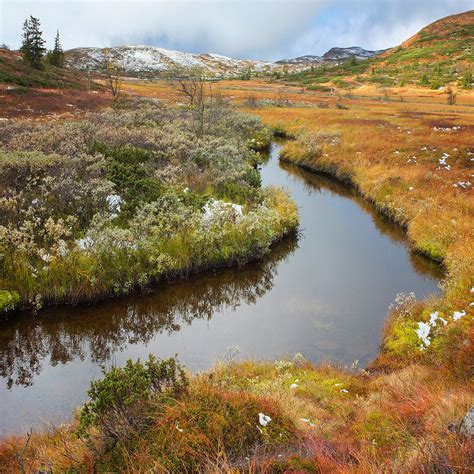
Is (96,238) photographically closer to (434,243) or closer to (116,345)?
(116,345)

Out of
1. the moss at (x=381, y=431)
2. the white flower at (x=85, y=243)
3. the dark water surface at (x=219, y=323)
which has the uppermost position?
the white flower at (x=85, y=243)

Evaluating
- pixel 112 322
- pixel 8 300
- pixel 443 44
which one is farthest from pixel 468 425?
pixel 443 44

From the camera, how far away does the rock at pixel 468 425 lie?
5.04m

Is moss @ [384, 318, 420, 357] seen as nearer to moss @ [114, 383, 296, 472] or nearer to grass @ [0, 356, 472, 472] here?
grass @ [0, 356, 472, 472]

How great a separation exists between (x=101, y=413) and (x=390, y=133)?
A: 1554 inches

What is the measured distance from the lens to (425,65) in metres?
119

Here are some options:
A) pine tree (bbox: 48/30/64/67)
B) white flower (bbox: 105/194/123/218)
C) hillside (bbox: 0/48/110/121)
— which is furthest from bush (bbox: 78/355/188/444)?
pine tree (bbox: 48/30/64/67)

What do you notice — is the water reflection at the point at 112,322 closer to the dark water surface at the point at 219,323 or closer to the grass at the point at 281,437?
the dark water surface at the point at 219,323

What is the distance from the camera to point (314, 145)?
3706 centimetres

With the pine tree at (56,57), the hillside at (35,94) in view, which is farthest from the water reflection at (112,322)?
the pine tree at (56,57)

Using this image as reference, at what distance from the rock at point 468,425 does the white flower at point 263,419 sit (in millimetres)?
2646

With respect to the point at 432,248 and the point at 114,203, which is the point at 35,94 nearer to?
the point at 114,203

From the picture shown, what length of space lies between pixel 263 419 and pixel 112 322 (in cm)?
812

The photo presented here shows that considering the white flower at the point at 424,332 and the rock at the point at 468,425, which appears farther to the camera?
the white flower at the point at 424,332
